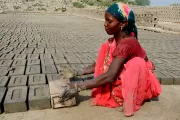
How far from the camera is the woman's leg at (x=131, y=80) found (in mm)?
2434

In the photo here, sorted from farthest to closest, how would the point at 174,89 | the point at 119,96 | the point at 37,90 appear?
the point at 174,89, the point at 37,90, the point at 119,96

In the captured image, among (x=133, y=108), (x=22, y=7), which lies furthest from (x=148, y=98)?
(x=22, y=7)

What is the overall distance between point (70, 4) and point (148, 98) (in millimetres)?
47395

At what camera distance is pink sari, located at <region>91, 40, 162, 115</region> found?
2.45m

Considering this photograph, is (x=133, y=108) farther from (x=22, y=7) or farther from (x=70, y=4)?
(x=70, y=4)

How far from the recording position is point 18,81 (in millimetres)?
3285

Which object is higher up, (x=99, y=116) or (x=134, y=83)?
(x=134, y=83)

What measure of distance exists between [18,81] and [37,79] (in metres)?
0.26

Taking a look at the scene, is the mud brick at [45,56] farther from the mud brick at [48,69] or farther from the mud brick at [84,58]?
the mud brick at [48,69]

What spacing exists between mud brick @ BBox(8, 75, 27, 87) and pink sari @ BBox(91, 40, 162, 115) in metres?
1.05

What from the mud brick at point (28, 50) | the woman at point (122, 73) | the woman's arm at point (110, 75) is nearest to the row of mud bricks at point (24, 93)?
the woman at point (122, 73)

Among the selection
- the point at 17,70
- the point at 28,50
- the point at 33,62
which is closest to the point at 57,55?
the point at 33,62

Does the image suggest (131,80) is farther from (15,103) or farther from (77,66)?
(77,66)

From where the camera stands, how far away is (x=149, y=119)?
242 centimetres
